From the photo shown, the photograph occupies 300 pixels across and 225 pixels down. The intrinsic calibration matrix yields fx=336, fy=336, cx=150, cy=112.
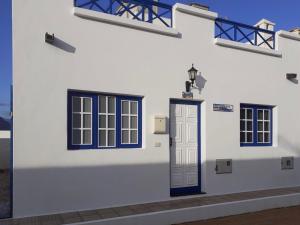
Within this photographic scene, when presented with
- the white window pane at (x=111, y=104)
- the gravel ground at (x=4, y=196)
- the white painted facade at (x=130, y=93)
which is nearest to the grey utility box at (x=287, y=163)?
the white painted facade at (x=130, y=93)

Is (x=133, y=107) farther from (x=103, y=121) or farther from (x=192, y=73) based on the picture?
(x=192, y=73)

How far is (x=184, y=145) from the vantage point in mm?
8438

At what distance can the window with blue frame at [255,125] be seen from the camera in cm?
951

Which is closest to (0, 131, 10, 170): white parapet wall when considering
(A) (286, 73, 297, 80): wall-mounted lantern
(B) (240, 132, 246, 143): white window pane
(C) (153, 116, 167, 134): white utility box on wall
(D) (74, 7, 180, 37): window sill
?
(C) (153, 116, 167, 134): white utility box on wall

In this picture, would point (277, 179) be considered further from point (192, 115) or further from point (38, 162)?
point (38, 162)

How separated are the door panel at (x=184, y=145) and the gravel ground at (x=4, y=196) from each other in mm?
3761

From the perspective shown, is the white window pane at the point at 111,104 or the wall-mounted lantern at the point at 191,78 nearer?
the white window pane at the point at 111,104

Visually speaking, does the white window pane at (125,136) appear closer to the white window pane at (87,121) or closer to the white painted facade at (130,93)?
the white painted facade at (130,93)

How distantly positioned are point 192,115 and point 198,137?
60 cm

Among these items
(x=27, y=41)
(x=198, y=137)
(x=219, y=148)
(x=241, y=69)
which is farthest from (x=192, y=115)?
(x=27, y=41)

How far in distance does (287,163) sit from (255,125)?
5.73 feet

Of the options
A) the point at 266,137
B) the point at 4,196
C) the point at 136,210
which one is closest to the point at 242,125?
the point at 266,137

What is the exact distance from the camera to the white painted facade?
643 centimetres

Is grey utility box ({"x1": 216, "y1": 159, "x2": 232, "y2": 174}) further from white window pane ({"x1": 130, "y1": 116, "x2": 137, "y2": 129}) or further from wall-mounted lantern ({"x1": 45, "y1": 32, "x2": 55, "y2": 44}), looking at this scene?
wall-mounted lantern ({"x1": 45, "y1": 32, "x2": 55, "y2": 44})
